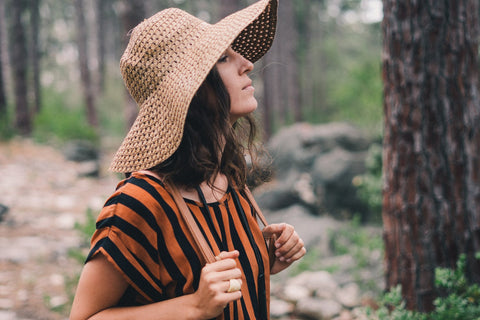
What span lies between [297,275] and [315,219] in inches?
66.9

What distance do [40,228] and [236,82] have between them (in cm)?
464

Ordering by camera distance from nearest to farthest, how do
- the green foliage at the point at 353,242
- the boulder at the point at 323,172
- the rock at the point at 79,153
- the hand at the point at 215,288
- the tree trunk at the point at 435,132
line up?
the hand at the point at 215,288, the tree trunk at the point at 435,132, the green foliage at the point at 353,242, the boulder at the point at 323,172, the rock at the point at 79,153

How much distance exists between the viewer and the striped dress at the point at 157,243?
1258 mm

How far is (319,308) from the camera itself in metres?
3.73

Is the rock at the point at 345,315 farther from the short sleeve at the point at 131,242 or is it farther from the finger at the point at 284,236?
the short sleeve at the point at 131,242

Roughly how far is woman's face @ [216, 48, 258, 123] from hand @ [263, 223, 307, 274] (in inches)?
18.5

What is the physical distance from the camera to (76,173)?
8438 millimetres

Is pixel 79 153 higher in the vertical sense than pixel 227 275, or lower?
lower

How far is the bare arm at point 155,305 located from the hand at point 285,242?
1.31ft

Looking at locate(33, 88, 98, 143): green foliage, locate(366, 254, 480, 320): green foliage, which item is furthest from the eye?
locate(33, 88, 98, 143): green foliage

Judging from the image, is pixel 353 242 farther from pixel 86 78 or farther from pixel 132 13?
pixel 86 78

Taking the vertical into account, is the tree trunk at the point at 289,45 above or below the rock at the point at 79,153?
above

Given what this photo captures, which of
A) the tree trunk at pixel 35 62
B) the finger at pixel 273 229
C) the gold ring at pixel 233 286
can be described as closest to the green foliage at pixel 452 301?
the finger at pixel 273 229

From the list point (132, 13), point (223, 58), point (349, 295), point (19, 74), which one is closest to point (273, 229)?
point (223, 58)
